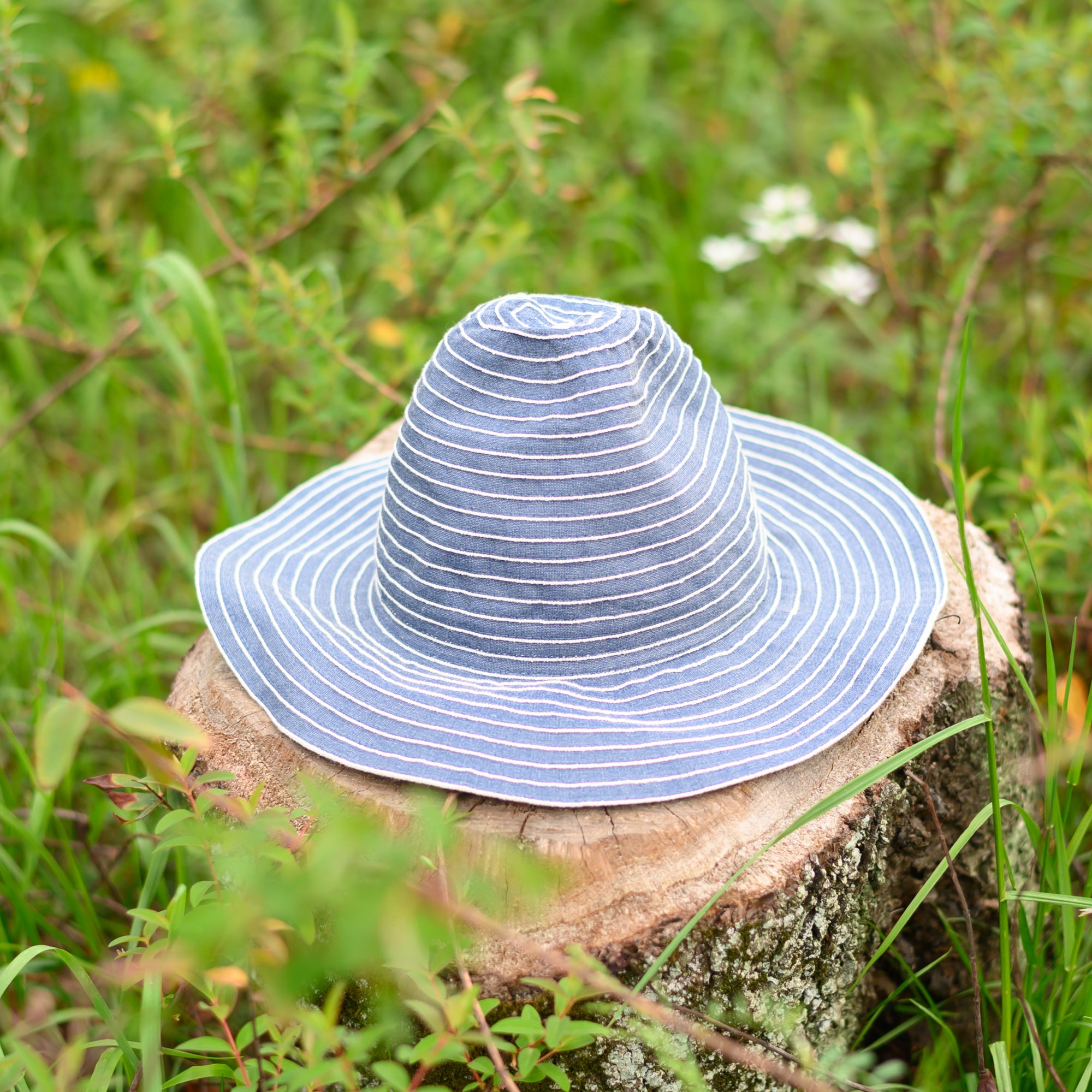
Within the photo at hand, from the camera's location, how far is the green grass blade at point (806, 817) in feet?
4.42

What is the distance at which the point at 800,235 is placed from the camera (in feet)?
10.6

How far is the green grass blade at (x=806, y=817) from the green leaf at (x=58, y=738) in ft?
2.40

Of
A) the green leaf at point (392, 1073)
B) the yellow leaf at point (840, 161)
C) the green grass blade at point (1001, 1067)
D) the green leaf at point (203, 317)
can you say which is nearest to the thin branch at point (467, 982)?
the green leaf at point (392, 1073)

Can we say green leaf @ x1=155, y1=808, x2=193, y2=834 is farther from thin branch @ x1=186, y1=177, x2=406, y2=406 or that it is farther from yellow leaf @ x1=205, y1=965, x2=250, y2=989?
thin branch @ x1=186, y1=177, x2=406, y2=406

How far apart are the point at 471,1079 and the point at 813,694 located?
0.69m

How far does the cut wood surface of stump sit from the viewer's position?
1.42 m

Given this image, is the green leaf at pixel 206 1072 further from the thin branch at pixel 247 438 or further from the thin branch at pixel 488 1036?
the thin branch at pixel 247 438

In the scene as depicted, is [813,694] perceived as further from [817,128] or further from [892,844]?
[817,128]

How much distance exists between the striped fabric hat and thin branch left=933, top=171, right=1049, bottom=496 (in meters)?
0.76

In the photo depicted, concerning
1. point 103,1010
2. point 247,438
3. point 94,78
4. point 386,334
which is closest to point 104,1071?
point 103,1010

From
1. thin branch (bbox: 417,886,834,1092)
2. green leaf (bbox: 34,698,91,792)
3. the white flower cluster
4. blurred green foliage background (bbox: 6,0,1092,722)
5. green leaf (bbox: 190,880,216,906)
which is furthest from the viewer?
the white flower cluster

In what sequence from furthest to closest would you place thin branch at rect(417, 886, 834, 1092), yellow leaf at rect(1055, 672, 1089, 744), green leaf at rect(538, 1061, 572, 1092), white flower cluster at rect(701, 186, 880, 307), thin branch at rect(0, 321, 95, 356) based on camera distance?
white flower cluster at rect(701, 186, 880, 307), thin branch at rect(0, 321, 95, 356), yellow leaf at rect(1055, 672, 1089, 744), green leaf at rect(538, 1061, 572, 1092), thin branch at rect(417, 886, 834, 1092)

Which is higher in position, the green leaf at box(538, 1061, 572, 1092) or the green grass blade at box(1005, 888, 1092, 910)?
the green leaf at box(538, 1061, 572, 1092)

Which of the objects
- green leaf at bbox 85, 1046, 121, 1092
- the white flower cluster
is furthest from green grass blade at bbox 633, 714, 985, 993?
the white flower cluster
